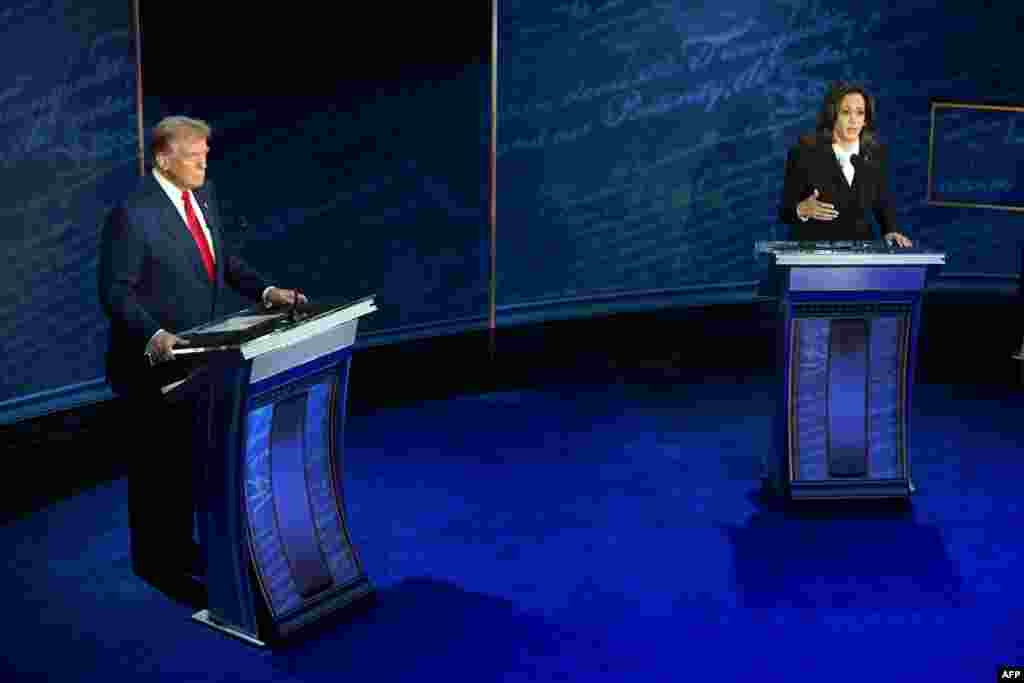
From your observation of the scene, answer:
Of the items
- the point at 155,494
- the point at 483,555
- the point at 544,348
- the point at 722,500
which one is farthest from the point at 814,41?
the point at 155,494

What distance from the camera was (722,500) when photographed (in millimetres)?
5594

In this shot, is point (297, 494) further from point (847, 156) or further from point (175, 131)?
A: point (847, 156)

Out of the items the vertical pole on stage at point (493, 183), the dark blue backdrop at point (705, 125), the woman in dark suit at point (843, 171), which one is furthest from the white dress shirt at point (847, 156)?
the dark blue backdrop at point (705, 125)

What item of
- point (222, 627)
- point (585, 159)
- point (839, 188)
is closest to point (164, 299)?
point (222, 627)

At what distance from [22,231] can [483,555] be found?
2.11 metres

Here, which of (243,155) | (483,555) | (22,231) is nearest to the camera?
(483,555)

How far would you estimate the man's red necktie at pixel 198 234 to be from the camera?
4.38 m

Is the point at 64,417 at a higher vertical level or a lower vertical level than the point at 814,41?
lower

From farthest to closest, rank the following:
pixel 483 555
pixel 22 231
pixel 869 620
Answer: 1. pixel 22 231
2. pixel 483 555
3. pixel 869 620

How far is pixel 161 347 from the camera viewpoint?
3.91m

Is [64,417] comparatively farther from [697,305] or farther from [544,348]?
[697,305]

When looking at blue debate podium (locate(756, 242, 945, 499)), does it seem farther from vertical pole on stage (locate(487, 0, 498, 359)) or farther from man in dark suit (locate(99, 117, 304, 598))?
vertical pole on stage (locate(487, 0, 498, 359))

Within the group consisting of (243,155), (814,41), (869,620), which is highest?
(814,41)

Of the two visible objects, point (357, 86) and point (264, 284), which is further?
point (357, 86)
